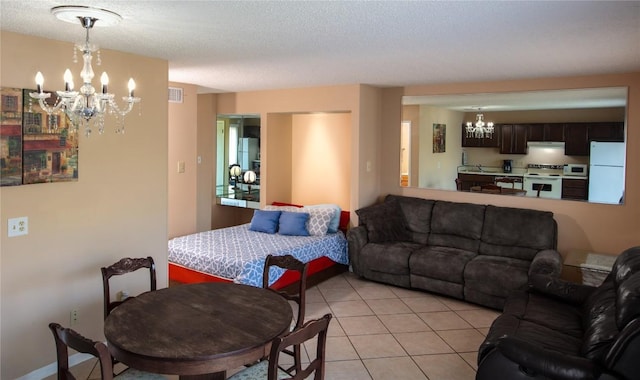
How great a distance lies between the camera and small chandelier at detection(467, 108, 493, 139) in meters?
5.71

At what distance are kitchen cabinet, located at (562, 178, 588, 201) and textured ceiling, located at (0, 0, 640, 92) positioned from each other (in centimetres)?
113

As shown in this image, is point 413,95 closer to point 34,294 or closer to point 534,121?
point 534,121

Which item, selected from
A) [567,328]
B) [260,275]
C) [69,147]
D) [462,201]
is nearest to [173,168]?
[260,275]

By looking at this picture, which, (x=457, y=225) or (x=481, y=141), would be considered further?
(x=481, y=141)

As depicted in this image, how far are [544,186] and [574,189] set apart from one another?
30cm

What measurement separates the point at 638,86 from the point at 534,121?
1028mm

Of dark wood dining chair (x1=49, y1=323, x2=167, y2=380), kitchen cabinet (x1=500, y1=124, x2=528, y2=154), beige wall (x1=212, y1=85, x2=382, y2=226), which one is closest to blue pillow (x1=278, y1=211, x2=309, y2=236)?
beige wall (x1=212, y1=85, x2=382, y2=226)

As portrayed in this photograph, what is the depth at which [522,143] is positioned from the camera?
5.51 meters

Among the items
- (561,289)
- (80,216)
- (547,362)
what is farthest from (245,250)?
(547,362)

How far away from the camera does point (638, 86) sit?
15.3 ft

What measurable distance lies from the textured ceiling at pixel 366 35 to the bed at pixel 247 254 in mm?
1805

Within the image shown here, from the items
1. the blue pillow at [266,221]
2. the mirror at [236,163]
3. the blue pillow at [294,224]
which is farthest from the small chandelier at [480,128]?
the mirror at [236,163]

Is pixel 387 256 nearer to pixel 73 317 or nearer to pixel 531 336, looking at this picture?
pixel 531 336

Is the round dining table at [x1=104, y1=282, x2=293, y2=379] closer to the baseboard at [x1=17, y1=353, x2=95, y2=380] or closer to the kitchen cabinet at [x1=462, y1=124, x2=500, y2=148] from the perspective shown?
the baseboard at [x1=17, y1=353, x2=95, y2=380]
